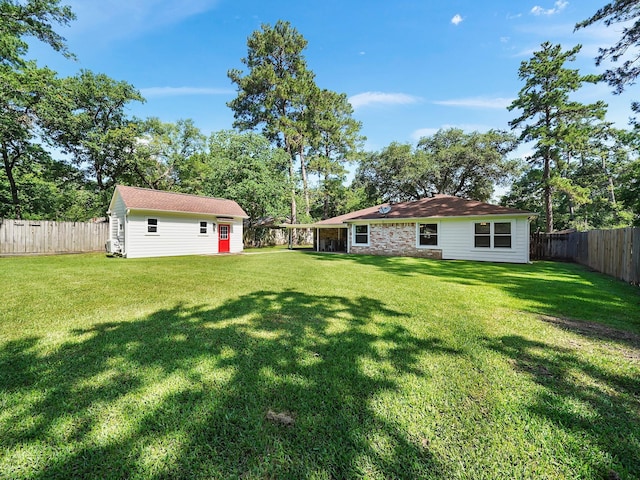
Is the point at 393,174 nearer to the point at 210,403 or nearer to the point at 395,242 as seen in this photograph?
the point at 395,242

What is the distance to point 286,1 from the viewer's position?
1169 centimetres

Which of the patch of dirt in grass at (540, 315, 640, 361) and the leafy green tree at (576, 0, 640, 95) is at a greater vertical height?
the leafy green tree at (576, 0, 640, 95)

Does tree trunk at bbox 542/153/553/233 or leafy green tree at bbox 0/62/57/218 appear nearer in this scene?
leafy green tree at bbox 0/62/57/218

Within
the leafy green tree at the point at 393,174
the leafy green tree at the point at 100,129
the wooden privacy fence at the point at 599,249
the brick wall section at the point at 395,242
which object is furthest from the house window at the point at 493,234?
the leafy green tree at the point at 100,129

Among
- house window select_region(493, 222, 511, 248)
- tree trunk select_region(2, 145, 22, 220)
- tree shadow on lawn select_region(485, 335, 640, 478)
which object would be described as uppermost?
tree trunk select_region(2, 145, 22, 220)

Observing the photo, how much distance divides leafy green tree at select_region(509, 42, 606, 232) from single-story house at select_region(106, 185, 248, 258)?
1935 centimetres

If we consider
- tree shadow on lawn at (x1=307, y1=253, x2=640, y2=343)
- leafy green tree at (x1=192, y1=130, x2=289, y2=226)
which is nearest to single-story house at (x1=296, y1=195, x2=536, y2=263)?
tree shadow on lawn at (x1=307, y1=253, x2=640, y2=343)

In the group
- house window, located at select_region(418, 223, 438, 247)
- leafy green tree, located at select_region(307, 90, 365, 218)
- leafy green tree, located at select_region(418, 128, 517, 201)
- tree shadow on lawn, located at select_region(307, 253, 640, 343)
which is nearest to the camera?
tree shadow on lawn, located at select_region(307, 253, 640, 343)

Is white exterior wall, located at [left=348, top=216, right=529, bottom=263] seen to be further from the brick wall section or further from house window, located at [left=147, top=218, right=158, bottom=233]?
house window, located at [left=147, top=218, right=158, bottom=233]

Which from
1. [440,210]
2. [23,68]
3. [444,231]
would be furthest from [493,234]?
[23,68]

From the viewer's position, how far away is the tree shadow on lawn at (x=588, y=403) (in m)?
1.62

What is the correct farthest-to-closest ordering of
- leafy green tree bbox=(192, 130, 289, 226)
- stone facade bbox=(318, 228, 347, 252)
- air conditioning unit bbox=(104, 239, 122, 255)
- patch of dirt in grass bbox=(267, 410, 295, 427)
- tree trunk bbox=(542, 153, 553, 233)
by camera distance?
leafy green tree bbox=(192, 130, 289, 226)
stone facade bbox=(318, 228, 347, 252)
tree trunk bbox=(542, 153, 553, 233)
air conditioning unit bbox=(104, 239, 122, 255)
patch of dirt in grass bbox=(267, 410, 295, 427)

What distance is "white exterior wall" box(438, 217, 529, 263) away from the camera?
11.9m

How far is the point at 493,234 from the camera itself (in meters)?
12.5
